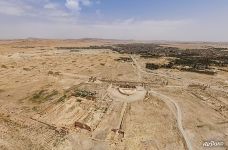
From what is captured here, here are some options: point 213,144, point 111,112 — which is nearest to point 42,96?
point 111,112

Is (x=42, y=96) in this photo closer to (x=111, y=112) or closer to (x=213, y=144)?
(x=111, y=112)

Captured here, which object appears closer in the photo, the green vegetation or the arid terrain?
the arid terrain

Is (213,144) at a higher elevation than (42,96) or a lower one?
lower

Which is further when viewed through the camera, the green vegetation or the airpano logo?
the green vegetation

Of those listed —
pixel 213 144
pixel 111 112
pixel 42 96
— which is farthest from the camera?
pixel 42 96

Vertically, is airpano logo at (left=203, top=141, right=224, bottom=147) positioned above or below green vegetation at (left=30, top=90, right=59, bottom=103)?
below

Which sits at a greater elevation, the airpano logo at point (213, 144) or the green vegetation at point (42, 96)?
the green vegetation at point (42, 96)

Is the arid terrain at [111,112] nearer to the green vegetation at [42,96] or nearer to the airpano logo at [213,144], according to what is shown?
the green vegetation at [42,96]

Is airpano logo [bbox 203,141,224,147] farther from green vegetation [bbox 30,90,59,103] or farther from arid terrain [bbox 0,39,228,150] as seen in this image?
green vegetation [bbox 30,90,59,103]

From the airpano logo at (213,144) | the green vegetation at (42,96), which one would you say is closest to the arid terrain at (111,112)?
the green vegetation at (42,96)

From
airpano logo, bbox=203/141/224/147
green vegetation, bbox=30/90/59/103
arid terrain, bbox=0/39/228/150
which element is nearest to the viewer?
airpano logo, bbox=203/141/224/147

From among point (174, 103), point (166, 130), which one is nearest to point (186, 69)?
point (174, 103)

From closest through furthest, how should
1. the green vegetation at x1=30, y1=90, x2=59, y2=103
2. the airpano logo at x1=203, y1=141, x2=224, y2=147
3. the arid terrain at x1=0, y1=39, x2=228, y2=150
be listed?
the airpano logo at x1=203, y1=141, x2=224, y2=147 < the arid terrain at x1=0, y1=39, x2=228, y2=150 < the green vegetation at x1=30, y1=90, x2=59, y2=103

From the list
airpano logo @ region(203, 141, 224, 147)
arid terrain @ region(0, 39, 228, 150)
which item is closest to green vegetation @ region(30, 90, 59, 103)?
arid terrain @ region(0, 39, 228, 150)
